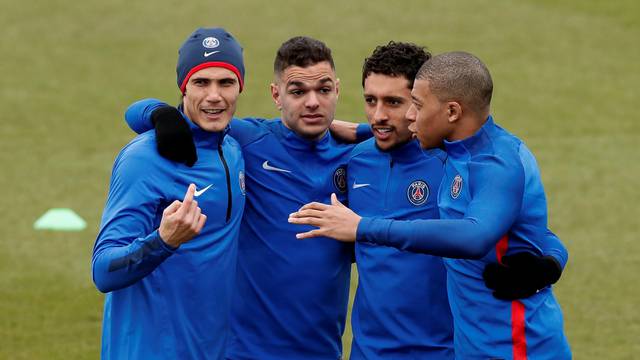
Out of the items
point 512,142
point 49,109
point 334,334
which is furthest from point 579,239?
point 49,109

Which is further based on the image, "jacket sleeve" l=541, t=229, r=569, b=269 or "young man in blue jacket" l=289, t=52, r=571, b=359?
"jacket sleeve" l=541, t=229, r=569, b=269

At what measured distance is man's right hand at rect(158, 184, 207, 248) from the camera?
17.6ft

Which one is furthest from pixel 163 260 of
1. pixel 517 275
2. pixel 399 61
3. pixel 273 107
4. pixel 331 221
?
pixel 273 107

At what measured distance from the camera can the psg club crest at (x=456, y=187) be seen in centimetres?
569

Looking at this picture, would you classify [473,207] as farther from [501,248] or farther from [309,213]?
[309,213]

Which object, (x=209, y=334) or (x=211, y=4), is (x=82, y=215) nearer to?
(x=209, y=334)

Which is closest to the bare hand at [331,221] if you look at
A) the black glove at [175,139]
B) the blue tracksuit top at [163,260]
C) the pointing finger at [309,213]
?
the pointing finger at [309,213]

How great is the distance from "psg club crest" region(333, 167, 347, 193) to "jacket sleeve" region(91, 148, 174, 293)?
49.5 inches

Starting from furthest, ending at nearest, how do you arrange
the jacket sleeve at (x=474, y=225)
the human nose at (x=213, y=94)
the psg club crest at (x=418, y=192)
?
the psg club crest at (x=418, y=192) < the human nose at (x=213, y=94) < the jacket sleeve at (x=474, y=225)

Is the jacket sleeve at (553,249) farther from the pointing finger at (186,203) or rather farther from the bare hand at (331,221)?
the pointing finger at (186,203)

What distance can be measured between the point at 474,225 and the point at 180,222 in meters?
1.32

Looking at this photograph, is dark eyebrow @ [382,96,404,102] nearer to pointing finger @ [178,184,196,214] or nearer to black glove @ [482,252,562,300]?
black glove @ [482,252,562,300]

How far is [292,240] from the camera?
264 inches

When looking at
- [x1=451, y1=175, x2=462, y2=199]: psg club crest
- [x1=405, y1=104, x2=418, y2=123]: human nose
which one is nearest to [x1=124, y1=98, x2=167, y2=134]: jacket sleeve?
[x1=405, y1=104, x2=418, y2=123]: human nose
